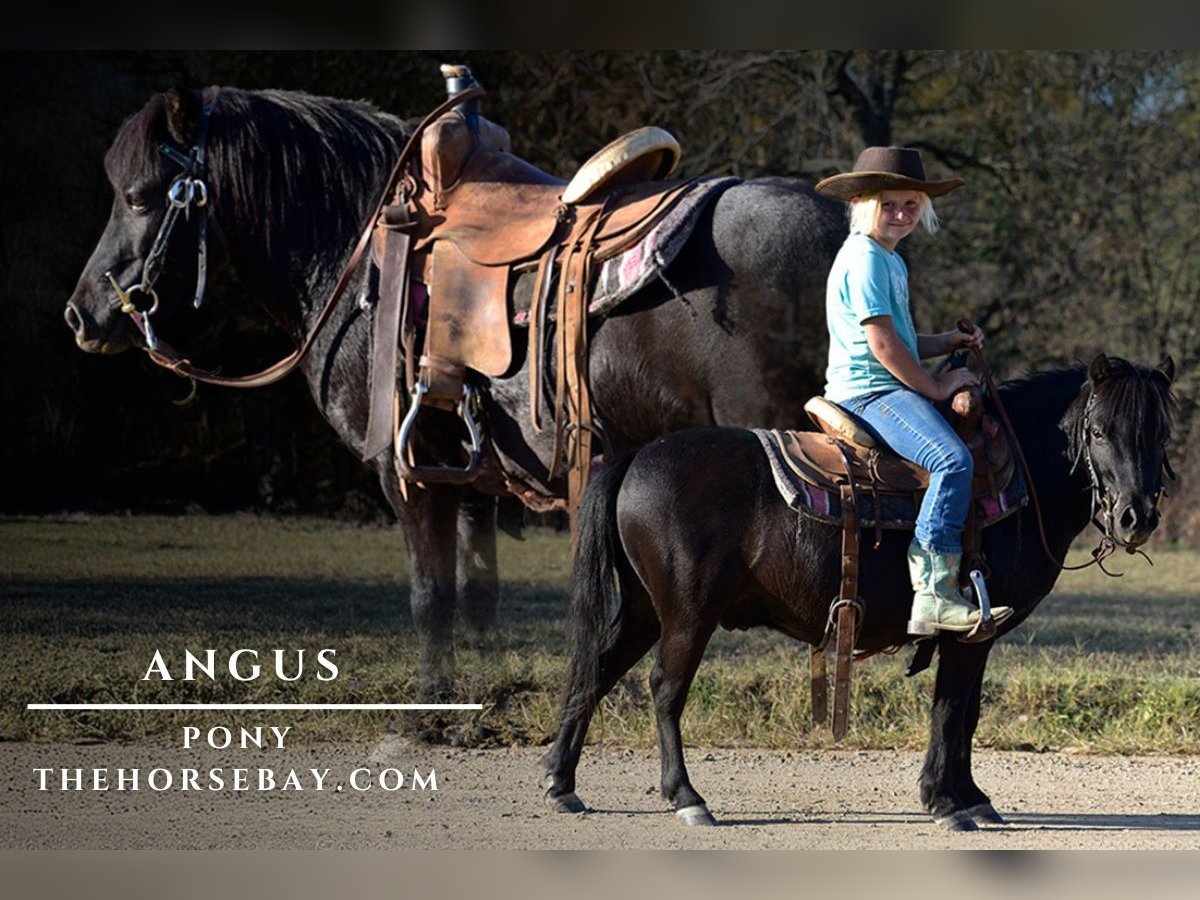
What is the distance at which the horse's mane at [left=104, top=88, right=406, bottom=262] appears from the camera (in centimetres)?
625

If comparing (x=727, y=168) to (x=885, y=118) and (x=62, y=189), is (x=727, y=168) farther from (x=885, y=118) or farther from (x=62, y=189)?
(x=62, y=189)

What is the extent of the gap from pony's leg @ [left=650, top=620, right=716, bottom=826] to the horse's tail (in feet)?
0.58

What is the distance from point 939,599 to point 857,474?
15.6 inches

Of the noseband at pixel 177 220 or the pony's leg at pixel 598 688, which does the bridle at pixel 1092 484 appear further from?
the noseband at pixel 177 220

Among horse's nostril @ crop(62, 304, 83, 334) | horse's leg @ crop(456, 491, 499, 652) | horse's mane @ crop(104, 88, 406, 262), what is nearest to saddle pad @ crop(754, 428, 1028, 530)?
horse's leg @ crop(456, 491, 499, 652)

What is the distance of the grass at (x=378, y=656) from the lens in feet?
21.9

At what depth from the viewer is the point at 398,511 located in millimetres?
6180

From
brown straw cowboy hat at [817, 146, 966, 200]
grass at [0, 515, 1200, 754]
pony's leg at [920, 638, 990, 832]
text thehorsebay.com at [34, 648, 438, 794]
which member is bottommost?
text thehorsebay.com at [34, 648, 438, 794]

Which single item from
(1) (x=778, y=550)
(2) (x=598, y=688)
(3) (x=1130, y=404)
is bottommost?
(2) (x=598, y=688)

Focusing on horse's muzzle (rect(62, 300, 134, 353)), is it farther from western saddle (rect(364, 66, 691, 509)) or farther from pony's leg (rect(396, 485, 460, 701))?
pony's leg (rect(396, 485, 460, 701))

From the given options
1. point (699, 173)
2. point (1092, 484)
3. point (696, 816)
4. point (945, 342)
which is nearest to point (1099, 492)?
point (1092, 484)

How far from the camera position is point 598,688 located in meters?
5.05

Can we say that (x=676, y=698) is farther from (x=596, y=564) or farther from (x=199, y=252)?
(x=199, y=252)

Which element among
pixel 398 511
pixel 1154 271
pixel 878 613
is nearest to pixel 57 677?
pixel 398 511
